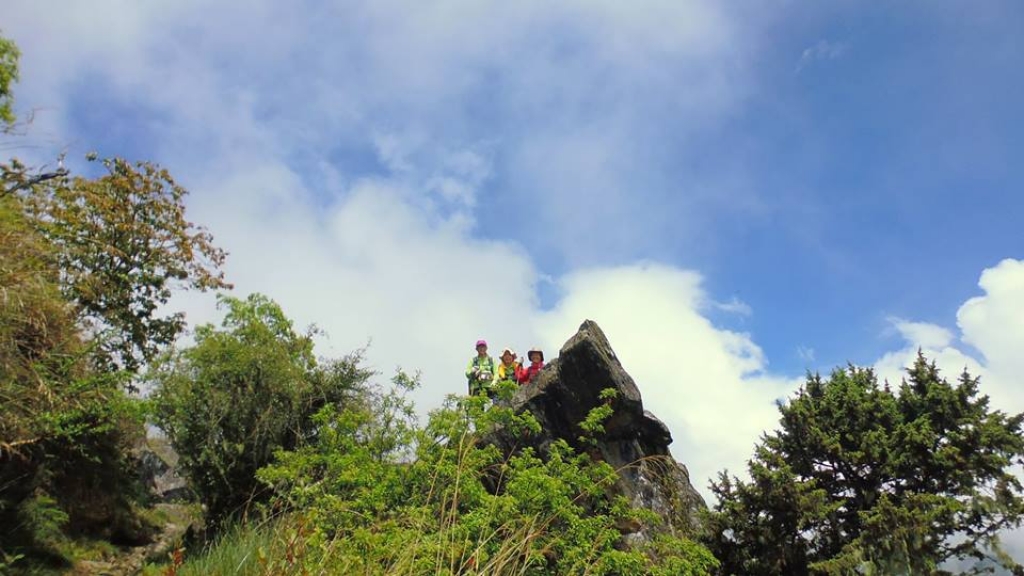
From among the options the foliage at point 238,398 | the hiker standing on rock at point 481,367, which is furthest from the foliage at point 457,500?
the foliage at point 238,398

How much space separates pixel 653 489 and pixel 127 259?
19.6m

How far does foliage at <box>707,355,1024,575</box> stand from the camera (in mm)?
11820

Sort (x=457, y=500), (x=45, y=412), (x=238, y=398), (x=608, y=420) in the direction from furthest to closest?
(x=238, y=398) < (x=608, y=420) < (x=45, y=412) < (x=457, y=500)

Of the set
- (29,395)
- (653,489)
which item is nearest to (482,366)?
(653,489)

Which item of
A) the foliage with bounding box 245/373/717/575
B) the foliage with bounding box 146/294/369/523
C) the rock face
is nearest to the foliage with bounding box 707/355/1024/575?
the rock face

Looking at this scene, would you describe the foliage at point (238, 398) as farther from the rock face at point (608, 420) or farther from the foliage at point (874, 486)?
the foliage at point (874, 486)

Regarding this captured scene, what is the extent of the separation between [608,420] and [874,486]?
20.9 feet

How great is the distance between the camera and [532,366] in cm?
1288

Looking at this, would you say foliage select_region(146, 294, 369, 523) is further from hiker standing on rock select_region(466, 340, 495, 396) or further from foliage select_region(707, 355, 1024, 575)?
foliage select_region(707, 355, 1024, 575)

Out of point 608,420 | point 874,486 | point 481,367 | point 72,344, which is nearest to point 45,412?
point 72,344

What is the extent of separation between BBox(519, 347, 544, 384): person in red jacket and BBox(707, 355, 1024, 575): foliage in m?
4.91

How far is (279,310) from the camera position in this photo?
2016 cm

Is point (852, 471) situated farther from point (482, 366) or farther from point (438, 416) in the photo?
point (438, 416)

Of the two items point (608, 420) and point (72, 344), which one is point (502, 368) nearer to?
point (608, 420)
